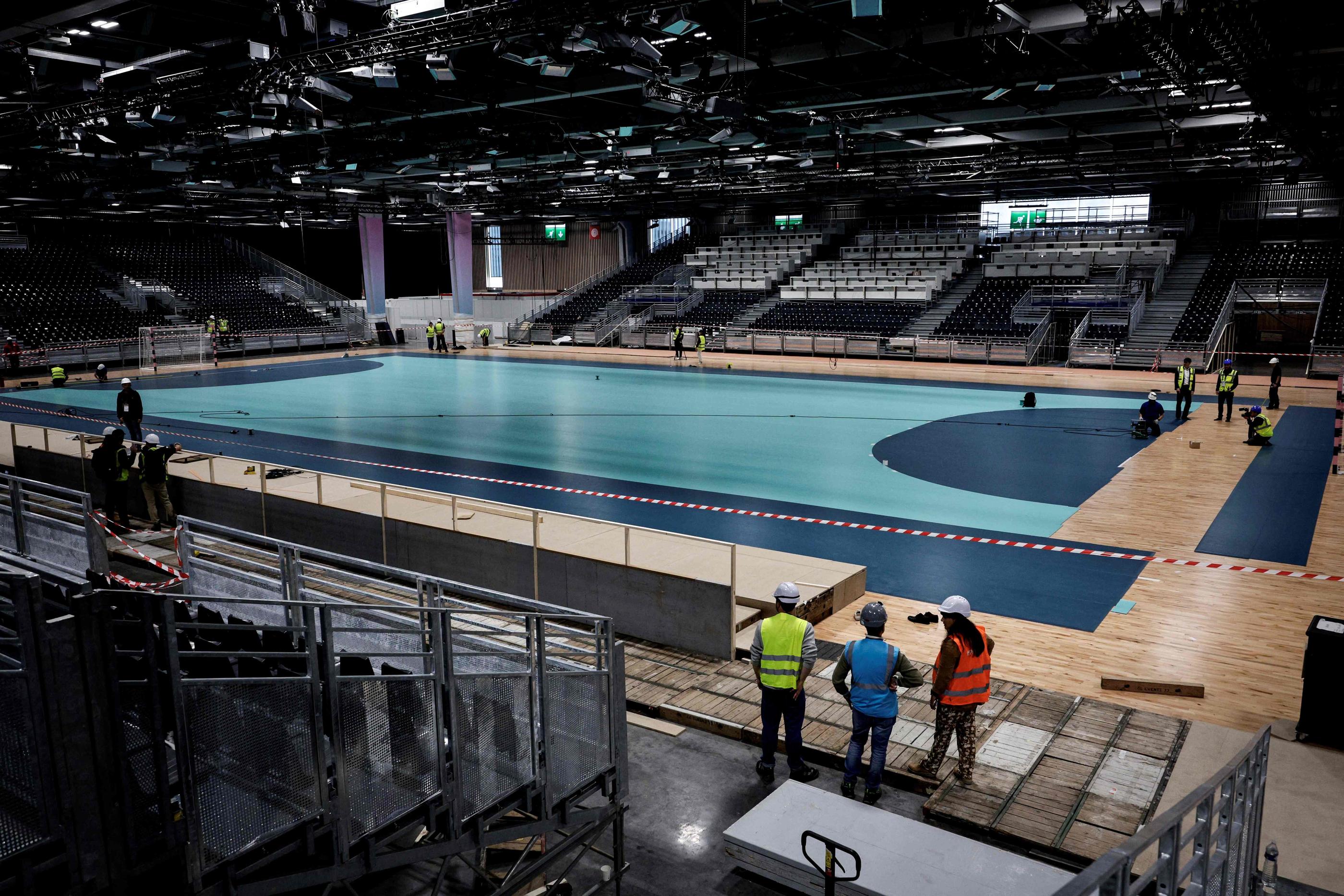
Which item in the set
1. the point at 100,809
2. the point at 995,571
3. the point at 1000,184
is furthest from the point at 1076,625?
the point at 1000,184

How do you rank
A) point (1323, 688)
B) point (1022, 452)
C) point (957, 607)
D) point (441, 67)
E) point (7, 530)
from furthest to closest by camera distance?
point (1022, 452)
point (441, 67)
point (7, 530)
point (1323, 688)
point (957, 607)

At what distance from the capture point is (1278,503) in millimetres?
16797

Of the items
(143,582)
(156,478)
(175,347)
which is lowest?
(143,582)

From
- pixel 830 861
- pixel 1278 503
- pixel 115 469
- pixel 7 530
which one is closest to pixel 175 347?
pixel 115 469

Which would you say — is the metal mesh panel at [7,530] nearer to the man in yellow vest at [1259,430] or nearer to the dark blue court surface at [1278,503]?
the dark blue court surface at [1278,503]

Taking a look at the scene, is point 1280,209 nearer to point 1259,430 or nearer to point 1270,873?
point 1259,430

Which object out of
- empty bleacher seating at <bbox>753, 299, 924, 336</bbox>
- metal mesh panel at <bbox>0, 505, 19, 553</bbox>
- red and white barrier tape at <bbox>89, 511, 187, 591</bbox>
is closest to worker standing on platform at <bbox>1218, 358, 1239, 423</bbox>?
empty bleacher seating at <bbox>753, 299, 924, 336</bbox>

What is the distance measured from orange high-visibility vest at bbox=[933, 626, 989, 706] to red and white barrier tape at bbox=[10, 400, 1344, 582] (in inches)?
299

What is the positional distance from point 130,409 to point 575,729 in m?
18.7

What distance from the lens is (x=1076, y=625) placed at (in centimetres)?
1105

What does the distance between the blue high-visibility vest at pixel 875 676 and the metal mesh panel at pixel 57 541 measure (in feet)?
31.8

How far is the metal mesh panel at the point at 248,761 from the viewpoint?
14.6ft

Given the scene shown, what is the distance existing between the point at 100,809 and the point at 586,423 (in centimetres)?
2276

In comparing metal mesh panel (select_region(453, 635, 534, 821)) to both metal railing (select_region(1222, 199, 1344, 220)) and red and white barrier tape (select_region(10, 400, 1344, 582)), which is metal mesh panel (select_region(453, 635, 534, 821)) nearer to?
red and white barrier tape (select_region(10, 400, 1344, 582))
